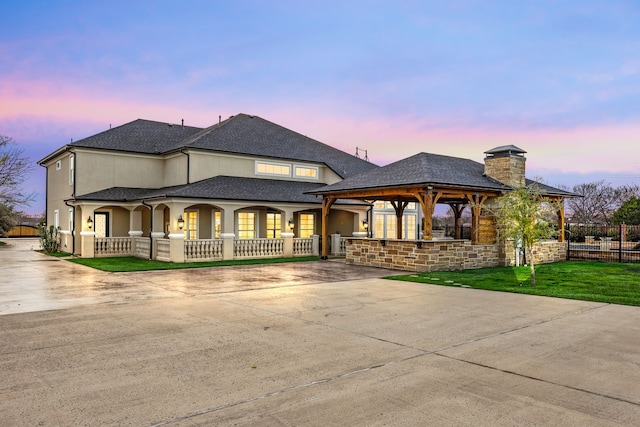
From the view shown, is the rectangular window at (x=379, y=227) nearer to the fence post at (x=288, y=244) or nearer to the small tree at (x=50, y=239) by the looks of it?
the fence post at (x=288, y=244)

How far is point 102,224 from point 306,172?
39.3 feet

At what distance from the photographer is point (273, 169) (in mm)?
25469

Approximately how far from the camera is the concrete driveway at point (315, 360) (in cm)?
407

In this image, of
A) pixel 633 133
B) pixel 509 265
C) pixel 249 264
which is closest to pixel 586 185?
pixel 633 133

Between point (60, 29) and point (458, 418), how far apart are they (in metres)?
24.7

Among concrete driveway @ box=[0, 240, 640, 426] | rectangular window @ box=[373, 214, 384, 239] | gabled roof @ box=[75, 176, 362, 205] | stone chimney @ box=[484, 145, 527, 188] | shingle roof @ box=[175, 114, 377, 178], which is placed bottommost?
concrete driveway @ box=[0, 240, 640, 426]

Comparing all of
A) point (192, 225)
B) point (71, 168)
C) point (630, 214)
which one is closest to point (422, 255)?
point (192, 225)

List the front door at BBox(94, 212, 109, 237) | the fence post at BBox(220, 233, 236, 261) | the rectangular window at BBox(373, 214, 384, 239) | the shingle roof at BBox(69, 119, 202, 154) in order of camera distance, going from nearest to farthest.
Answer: the fence post at BBox(220, 233, 236, 261) < the front door at BBox(94, 212, 109, 237) < the shingle roof at BBox(69, 119, 202, 154) < the rectangular window at BBox(373, 214, 384, 239)

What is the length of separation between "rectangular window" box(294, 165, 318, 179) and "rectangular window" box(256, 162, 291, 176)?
0.56 metres

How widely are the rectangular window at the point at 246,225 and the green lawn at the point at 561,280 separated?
35.6 feet

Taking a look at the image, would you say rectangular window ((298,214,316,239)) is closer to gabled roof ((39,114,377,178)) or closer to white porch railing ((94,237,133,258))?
gabled roof ((39,114,377,178))

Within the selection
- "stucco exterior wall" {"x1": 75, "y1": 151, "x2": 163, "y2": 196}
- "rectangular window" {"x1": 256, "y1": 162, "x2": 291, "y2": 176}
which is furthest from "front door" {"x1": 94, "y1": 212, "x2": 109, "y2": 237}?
"rectangular window" {"x1": 256, "y1": 162, "x2": 291, "y2": 176}

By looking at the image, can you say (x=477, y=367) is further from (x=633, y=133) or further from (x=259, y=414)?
(x=633, y=133)

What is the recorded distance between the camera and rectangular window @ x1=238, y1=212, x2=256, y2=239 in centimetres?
2311
